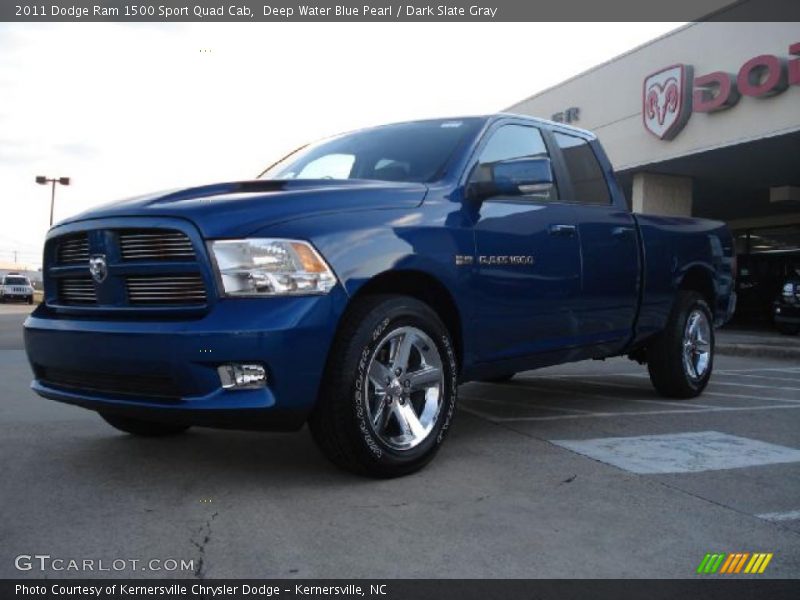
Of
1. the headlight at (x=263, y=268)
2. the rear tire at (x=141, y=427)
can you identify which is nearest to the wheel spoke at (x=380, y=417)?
the headlight at (x=263, y=268)

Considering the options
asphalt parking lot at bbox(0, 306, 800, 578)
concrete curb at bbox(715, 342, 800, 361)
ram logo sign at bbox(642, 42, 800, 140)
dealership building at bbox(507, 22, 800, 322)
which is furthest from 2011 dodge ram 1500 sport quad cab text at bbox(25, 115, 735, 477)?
dealership building at bbox(507, 22, 800, 322)

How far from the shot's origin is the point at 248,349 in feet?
10.4

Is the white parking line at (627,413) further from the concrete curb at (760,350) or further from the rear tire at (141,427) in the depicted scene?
the concrete curb at (760,350)

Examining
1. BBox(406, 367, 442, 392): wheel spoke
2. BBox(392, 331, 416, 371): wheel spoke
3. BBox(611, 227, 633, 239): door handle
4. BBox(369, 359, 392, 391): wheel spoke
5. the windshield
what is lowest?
BBox(406, 367, 442, 392): wheel spoke

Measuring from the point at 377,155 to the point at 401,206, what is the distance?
1.07 m

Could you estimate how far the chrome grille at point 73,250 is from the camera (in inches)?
146

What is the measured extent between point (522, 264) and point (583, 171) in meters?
1.42

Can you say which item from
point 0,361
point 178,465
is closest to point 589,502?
point 178,465

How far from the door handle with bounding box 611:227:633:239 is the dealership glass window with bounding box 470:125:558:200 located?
59cm

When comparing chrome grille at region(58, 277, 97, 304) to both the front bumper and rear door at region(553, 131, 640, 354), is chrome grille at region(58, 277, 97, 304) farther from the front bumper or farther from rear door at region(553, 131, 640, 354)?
rear door at region(553, 131, 640, 354)

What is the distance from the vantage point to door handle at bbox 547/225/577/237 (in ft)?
15.5

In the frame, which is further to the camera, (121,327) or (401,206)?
(401,206)

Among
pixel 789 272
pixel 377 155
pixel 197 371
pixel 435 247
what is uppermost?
pixel 377 155
